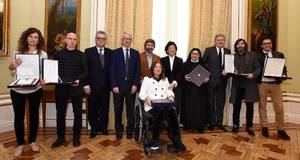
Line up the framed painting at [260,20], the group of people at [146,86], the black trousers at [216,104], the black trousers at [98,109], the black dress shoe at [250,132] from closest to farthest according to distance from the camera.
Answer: the group of people at [146,86]
the black trousers at [98,109]
the black dress shoe at [250,132]
the black trousers at [216,104]
the framed painting at [260,20]

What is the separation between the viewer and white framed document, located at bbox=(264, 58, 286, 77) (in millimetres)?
5000

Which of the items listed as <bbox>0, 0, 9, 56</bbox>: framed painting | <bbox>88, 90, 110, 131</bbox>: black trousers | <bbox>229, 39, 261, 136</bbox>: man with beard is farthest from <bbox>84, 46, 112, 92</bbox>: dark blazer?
<bbox>229, 39, 261, 136</bbox>: man with beard

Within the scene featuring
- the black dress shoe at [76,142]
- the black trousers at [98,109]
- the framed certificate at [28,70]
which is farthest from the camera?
the black trousers at [98,109]

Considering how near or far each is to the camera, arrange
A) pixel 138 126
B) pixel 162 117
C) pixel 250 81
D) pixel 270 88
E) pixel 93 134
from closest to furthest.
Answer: pixel 162 117 → pixel 138 126 → pixel 93 134 → pixel 270 88 → pixel 250 81

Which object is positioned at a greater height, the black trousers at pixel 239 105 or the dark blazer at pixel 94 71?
the dark blazer at pixel 94 71

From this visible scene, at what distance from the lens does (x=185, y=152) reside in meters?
4.26

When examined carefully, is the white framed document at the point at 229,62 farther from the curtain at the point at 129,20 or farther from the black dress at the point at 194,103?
the curtain at the point at 129,20

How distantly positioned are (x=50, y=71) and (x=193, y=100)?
8.71 feet

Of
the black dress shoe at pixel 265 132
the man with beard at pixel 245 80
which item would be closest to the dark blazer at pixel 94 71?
the man with beard at pixel 245 80

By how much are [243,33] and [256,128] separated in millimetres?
1928

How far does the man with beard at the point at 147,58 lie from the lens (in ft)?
17.1

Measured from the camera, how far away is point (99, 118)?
521 cm

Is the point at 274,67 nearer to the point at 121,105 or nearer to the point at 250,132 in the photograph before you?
the point at 250,132

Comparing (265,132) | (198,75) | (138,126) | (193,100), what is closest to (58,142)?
(138,126)
